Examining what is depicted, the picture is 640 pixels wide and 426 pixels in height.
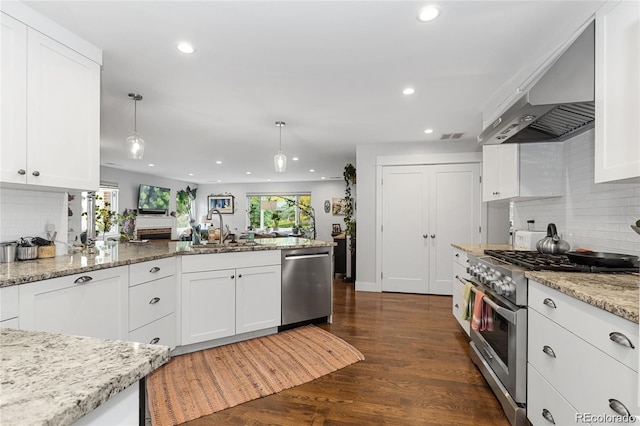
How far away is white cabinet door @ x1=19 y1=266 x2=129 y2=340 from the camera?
1476 mm

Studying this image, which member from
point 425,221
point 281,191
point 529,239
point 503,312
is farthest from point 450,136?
point 281,191

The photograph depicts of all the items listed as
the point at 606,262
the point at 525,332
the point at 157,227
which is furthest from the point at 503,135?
the point at 157,227

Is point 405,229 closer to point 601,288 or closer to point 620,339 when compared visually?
point 601,288

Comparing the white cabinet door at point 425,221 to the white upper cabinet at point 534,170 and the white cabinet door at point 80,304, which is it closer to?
the white upper cabinet at point 534,170

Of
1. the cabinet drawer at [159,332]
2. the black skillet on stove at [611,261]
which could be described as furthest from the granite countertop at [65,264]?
the black skillet on stove at [611,261]

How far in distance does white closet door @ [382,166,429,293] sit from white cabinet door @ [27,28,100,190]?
3.81 meters

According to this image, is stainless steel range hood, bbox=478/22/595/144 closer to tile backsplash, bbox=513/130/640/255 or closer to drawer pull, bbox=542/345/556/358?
tile backsplash, bbox=513/130/640/255

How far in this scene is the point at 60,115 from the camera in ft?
6.22

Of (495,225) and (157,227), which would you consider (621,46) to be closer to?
(495,225)

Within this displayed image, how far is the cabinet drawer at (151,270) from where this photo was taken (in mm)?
2127

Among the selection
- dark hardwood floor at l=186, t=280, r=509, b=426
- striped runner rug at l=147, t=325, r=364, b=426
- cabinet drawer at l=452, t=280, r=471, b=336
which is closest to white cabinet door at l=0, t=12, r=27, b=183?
striped runner rug at l=147, t=325, r=364, b=426

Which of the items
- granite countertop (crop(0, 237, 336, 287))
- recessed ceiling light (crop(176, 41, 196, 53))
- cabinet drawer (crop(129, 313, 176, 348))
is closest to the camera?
granite countertop (crop(0, 237, 336, 287))

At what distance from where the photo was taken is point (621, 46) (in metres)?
1.46

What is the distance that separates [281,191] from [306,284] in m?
7.28
